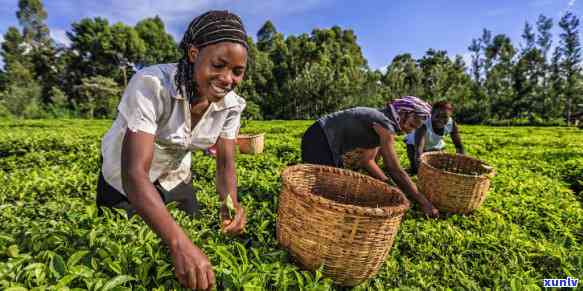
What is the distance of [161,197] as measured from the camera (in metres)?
1.98

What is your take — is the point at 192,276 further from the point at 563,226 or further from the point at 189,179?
the point at 563,226

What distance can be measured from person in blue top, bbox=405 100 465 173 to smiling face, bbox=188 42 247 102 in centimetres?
371

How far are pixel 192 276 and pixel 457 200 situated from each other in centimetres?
307

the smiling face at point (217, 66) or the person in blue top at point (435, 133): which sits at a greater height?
the smiling face at point (217, 66)

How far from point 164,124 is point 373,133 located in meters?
2.20

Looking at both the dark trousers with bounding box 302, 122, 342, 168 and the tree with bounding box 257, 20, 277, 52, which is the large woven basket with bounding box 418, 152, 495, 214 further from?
the tree with bounding box 257, 20, 277, 52

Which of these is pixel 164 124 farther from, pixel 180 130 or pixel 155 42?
pixel 155 42

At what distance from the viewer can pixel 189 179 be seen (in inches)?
93.4

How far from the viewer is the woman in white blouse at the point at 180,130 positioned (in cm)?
119

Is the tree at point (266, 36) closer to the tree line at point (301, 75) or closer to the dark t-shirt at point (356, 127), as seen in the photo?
the tree line at point (301, 75)

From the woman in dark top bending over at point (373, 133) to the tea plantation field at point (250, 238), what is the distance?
0.48 metres

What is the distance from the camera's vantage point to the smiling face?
4.69 feet

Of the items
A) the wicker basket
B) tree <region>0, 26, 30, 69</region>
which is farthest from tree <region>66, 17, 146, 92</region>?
the wicker basket

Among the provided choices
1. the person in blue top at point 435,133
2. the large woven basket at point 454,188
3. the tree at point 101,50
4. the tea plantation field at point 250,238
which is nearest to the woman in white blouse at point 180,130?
the tea plantation field at point 250,238
